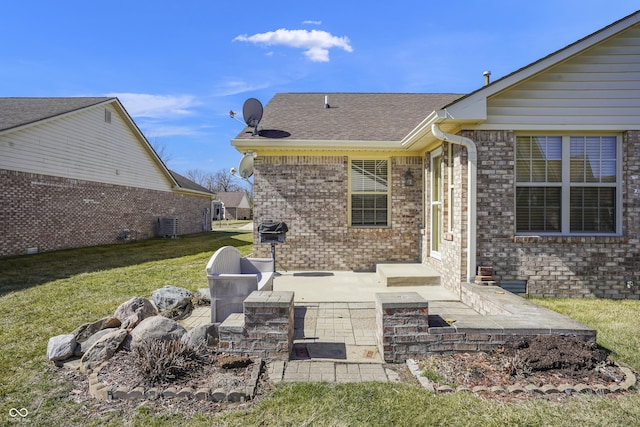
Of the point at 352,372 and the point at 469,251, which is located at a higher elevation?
the point at 469,251

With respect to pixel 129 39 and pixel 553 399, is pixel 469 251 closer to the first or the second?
pixel 553 399

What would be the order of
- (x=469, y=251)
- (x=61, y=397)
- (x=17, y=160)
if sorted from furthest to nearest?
(x=17, y=160)
(x=469, y=251)
(x=61, y=397)

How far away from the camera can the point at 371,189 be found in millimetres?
8688

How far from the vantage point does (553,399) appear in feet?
9.28

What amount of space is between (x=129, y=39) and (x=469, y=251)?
35.3 feet

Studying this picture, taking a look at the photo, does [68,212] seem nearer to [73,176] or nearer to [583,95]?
[73,176]

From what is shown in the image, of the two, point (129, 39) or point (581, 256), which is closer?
point (581, 256)

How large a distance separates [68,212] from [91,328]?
11940mm

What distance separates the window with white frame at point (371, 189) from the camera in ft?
28.5

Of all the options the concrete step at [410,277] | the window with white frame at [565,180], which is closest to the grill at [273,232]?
the concrete step at [410,277]

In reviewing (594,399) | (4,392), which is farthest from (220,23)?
(594,399)

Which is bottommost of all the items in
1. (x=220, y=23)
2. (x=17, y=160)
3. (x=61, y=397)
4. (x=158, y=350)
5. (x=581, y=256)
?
(x=61, y=397)

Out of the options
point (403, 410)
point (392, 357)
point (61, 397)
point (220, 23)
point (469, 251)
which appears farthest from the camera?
point (220, 23)

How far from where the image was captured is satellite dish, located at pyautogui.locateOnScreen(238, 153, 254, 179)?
866 cm
